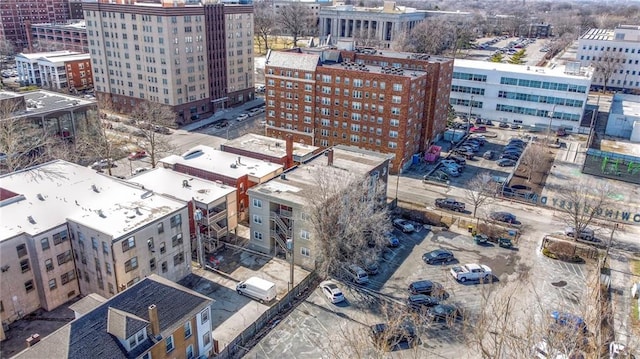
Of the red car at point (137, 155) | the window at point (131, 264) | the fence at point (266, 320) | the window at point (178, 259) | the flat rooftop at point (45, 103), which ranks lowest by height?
the fence at point (266, 320)

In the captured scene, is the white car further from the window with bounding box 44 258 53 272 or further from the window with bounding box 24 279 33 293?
the window with bounding box 24 279 33 293

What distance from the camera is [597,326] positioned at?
31.9 metres

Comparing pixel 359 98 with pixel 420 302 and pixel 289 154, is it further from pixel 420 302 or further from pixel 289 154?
pixel 420 302

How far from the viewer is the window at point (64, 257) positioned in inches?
1660

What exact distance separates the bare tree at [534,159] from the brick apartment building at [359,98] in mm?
16606

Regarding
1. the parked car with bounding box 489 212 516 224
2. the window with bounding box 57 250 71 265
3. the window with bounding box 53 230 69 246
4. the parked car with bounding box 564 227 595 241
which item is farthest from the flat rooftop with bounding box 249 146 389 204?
the parked car with bounding box 564 227 595 241

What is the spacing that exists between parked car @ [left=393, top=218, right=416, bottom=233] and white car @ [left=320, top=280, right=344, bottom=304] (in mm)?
15409

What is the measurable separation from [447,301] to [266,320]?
16994mm

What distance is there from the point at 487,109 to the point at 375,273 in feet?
224

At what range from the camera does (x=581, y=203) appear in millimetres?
57469

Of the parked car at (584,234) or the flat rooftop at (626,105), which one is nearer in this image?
the parked car at (584,234)

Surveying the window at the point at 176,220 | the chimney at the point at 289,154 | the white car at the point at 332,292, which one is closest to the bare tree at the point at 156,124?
the chimney at the point at 289,154

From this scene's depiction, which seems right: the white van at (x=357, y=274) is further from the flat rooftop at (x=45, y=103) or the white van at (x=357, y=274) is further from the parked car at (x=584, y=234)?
the flat rooftop at (x=45, y=103)

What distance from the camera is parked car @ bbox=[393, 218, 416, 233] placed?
2254 inches
